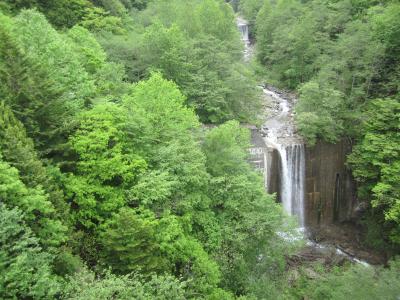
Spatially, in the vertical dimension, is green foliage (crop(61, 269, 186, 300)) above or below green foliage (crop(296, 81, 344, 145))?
below

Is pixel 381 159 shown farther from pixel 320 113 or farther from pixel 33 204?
pixel 33 204

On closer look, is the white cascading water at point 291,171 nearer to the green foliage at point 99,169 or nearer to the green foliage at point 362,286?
the green foliage at point 362,286

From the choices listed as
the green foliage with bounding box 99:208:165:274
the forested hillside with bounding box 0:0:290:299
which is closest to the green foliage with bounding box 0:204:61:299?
the forested hillside with bounding box 0:0:290:299

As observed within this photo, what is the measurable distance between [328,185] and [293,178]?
3721 mm

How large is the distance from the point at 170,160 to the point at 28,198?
8.57m

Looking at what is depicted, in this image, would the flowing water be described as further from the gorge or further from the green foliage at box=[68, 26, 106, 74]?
the green foliage at box=[68, 26, 106, 74]

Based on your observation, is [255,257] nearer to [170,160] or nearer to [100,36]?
[170,160]

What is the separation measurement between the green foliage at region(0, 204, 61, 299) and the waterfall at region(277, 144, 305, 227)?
2557cm

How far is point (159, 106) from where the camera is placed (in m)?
23.0

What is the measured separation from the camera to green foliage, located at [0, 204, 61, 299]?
11.7 metres

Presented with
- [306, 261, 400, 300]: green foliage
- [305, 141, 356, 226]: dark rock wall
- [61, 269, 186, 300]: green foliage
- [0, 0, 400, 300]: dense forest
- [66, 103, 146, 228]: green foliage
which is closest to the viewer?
[61, 269, 186, 300]: green foliage

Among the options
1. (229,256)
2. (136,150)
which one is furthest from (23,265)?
(229,256)

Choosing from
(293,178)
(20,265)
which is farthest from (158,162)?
(293,178)

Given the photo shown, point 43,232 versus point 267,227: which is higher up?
point 43,232
